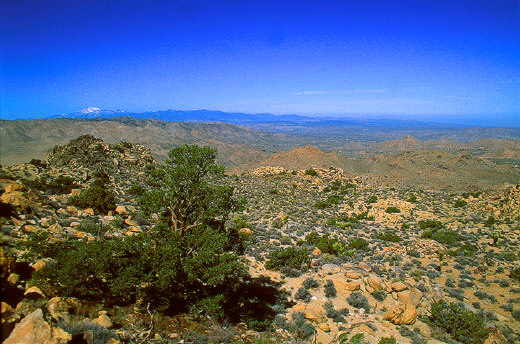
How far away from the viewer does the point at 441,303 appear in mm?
9625

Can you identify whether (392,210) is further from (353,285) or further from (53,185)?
(53,185)

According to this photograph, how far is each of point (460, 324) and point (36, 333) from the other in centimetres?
1204

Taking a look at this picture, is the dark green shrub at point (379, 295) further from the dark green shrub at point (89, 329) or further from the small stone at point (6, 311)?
the small stone at point (6, 311)

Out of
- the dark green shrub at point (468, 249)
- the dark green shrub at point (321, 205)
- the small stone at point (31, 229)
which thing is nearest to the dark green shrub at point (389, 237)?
the dark green shrub at point (468, 249)

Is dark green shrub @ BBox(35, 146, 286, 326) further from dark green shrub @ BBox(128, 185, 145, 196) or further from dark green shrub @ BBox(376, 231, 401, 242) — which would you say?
dark green shrub @ BBox(128, 185, 145, 196)

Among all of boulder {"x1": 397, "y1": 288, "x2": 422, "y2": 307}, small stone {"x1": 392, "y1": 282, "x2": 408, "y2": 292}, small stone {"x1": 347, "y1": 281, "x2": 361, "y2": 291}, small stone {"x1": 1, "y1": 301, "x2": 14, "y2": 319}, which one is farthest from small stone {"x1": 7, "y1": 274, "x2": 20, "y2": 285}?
small stone {"x1": 392, "y1": 282, "x2": 408, "y2": 292}

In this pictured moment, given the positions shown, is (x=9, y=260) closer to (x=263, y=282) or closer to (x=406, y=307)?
(x=263, y=282)

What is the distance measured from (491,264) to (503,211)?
12080 mm

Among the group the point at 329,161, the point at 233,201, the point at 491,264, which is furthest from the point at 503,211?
the point at 329,161

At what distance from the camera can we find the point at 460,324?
8.70 meters

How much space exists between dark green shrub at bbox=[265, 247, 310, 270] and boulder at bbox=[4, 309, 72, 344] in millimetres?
9711

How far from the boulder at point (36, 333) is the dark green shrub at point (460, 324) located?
1127cm

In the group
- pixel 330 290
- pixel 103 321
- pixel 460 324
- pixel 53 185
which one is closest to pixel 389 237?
pixel 330 290

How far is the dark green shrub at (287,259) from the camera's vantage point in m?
13.8
